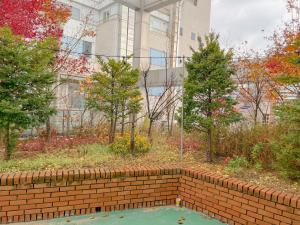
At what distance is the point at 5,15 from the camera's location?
6363 millimetres

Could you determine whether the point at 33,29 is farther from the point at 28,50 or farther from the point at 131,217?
the point at 131,217

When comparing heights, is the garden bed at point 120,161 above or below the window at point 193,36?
below

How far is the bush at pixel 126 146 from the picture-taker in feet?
16.4

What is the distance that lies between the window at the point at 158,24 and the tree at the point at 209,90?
43.5 feet

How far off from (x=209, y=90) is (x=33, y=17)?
4757 millimetres

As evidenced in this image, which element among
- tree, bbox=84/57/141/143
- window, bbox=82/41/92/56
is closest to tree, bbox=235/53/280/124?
tree, bbox=84/57/141/143

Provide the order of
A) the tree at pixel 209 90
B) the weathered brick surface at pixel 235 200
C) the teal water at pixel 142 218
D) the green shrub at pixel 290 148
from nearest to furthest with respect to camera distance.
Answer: the weathered brick surface at pixel 235 200, the teal water at pixel 142 218, the green shrub at pixel 290 148, the tree at pixel 209 90

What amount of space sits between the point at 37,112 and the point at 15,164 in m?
0.93

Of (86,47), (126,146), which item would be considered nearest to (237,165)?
(126,146)

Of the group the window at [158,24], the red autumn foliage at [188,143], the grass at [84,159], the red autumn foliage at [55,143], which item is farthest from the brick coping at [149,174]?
the window at [158,24]

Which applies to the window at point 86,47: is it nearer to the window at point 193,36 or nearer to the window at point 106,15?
the window at point 106,15

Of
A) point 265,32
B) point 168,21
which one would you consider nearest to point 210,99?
point 265,32

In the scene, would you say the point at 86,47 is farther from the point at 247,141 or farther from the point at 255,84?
the point at 247,141

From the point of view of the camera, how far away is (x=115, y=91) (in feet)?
18.0
